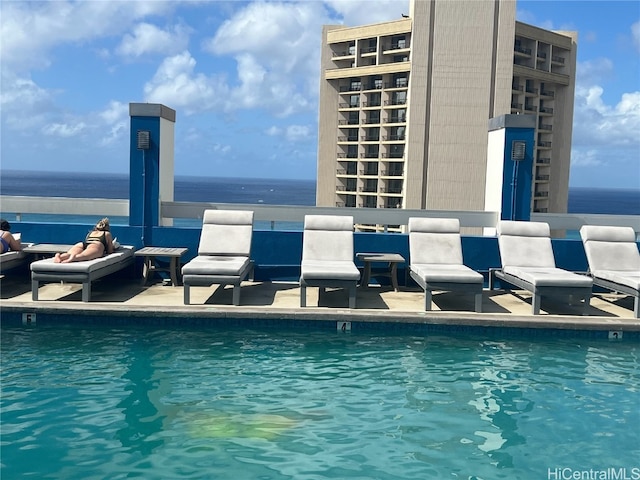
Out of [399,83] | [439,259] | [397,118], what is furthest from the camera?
[397,118]

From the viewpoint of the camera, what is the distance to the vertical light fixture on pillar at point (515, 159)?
999 centimetres

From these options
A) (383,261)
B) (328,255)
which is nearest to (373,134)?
(383,261)

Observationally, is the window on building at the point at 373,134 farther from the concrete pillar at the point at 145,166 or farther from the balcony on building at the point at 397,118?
the concrete pillar at the point at 145,166

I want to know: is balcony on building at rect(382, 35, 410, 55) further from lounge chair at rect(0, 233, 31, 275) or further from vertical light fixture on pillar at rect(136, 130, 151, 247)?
lounge chair at rect(0, 233, 31, 275)

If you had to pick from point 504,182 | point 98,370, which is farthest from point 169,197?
point 504,182

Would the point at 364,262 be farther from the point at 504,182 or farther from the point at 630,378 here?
the point at 630,378

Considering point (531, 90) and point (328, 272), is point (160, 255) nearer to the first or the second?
point (328, 272)

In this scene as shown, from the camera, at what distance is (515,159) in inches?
394

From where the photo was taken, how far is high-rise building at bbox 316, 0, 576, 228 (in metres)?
60.4

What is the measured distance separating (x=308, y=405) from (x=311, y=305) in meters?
2.90

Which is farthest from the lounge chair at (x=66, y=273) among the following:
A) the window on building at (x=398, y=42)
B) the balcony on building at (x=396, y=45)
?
the window on building at (x=398, y=42)

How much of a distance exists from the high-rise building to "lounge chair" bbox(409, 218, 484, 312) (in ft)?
162

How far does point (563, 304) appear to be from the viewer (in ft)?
29.0

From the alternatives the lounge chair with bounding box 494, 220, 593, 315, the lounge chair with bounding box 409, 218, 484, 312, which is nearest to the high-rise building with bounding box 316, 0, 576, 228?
the lounge chair with bounding box 494, 220, 593, 315
